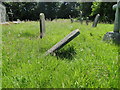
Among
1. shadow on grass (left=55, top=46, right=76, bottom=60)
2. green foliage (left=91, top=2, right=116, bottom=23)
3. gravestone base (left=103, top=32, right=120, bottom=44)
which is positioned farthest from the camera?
green foliage (left=91, top=2, right=116, bottom=23)

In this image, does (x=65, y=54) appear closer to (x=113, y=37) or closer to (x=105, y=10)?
(x=113, y=37)

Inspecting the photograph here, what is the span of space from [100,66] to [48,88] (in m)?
1.17

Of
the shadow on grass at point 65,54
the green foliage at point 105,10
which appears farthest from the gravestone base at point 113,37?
the green foliage at point 105,10

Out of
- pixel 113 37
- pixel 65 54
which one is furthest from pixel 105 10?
pixel 65 54

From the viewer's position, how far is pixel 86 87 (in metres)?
1.96

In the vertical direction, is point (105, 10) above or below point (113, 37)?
above

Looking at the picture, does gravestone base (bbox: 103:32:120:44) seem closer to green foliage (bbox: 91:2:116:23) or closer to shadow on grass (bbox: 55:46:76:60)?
shadow on grass (bbox: 55:46:76:60)

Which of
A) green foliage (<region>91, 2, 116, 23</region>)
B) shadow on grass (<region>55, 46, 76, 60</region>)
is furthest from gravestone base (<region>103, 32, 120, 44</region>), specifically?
green foliage (<region>91, 2, 116, 23</region>)

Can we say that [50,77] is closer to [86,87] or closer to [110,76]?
[86,87]

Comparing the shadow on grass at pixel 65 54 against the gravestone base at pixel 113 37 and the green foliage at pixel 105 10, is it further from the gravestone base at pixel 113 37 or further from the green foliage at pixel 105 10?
the green foliage at pixel 105 10


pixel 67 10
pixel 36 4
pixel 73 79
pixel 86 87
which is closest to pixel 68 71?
pixel 73 79

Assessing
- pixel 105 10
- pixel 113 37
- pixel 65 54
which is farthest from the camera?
pixel 105 10

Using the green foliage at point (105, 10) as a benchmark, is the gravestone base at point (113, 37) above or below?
below

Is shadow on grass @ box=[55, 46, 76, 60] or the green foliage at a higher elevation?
the green foliage
